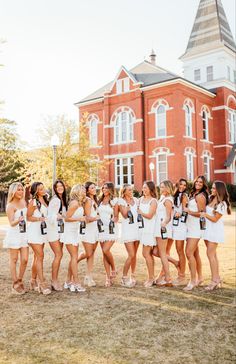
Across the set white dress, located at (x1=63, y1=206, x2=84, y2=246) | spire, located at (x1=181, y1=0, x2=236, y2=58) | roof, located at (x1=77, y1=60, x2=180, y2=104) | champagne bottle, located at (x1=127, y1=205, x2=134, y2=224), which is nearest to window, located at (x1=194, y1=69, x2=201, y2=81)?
spire, located at (x1=181, y1=0, x2=236, y2=58)

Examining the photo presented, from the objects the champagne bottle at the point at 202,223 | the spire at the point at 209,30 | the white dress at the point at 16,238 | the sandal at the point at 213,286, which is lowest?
the sandal at the point at 213,286

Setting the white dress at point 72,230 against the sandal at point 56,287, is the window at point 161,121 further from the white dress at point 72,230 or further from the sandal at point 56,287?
→ the sandal at point 56,287

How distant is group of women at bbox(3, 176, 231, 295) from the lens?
6.34 metres

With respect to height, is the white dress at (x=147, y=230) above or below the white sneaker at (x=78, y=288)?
above

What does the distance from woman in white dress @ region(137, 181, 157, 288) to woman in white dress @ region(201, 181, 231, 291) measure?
94 centimetres

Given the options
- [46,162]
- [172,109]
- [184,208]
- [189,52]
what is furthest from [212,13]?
[184,208]

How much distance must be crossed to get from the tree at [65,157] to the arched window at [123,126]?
7617 millimetres

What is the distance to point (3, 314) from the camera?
5.28 metres

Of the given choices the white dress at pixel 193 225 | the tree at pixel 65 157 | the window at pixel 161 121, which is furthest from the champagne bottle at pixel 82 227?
the window at pixel 161 121

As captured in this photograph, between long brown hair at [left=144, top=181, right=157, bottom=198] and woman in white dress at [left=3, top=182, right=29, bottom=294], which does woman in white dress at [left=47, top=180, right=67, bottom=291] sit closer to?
woman in white dress at [left=3, top=182, right=29, bottom=294]

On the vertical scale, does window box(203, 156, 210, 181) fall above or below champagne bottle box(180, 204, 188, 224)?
above

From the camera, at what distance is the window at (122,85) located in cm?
3052

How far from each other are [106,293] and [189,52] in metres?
35.0

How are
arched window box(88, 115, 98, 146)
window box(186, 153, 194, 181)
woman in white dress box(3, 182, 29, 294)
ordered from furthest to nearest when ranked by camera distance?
arched window box(88, 115, 98, 146) → window box(186, 153, 194, 181) → woman in white dress box(3, 182, 29, 294)
